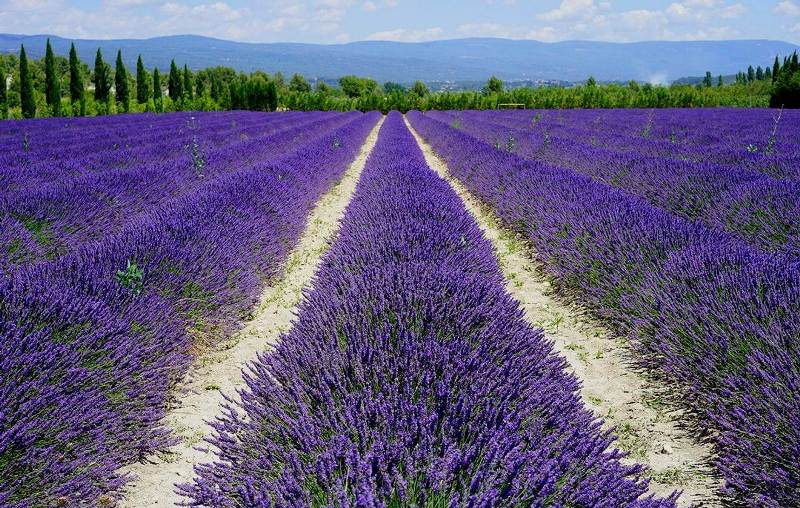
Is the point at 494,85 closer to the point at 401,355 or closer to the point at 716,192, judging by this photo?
the point at 716,192

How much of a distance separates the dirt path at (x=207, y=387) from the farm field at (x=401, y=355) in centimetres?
1

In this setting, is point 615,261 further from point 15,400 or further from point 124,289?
point 15,400

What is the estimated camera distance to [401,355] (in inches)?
79.2

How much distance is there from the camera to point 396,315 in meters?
2.29

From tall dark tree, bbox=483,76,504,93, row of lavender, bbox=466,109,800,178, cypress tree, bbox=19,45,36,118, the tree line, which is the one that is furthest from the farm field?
tall dark tree, bbox=483,76,504,93

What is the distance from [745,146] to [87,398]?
37.6ft

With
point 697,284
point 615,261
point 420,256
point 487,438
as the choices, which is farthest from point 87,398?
point 615,261

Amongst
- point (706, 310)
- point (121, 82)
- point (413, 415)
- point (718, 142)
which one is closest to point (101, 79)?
point (121, 82)

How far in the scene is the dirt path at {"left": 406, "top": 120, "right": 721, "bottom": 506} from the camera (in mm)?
2315

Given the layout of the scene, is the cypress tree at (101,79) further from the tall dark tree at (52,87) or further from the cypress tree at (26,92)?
the cypress tree at (26,92)

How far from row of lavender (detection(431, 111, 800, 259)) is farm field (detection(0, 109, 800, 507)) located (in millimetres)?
31

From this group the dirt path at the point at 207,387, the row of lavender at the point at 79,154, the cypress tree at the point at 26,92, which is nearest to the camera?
the dirt path at the point at 207,387

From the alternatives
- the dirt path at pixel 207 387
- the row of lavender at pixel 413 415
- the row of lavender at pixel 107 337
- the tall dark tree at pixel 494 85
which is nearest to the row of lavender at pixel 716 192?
the row of lavender at pixel 413 415

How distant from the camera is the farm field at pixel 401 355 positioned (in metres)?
1.52
